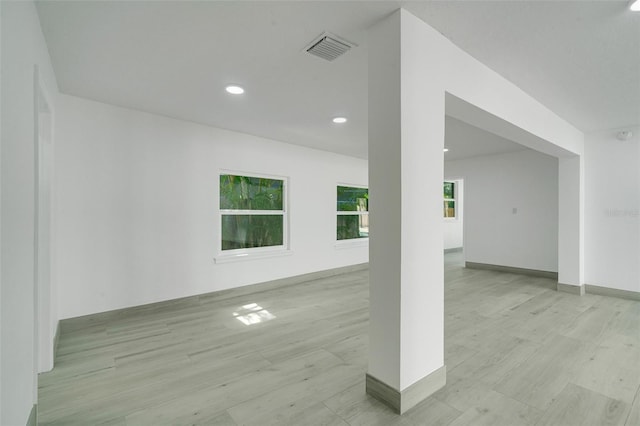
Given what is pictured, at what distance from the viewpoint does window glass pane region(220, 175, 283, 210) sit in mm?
4492

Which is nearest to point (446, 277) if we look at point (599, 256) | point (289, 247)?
point (599, 256)

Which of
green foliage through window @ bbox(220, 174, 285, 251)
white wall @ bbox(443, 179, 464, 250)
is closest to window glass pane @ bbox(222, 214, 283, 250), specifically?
green foliage through window @ bbox(220, 174, 285, 251)

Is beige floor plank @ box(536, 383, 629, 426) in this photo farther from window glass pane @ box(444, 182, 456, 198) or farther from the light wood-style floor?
window glass pane @ box(444, 182, 456, 198)

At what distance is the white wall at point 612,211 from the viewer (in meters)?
4.21

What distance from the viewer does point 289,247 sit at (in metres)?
5.23

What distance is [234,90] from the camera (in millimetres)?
2957

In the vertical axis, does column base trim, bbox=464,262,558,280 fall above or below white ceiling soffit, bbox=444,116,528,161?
below

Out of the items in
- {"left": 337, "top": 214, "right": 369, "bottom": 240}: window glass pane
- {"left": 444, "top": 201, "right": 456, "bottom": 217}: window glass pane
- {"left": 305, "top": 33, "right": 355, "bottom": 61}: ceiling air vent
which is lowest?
{"left": 337, "top": 214, "right": 369, "bottom": 240}: window glass pane

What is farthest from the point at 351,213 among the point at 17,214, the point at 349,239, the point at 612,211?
the point at 17,214

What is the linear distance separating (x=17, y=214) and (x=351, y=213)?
561 centimetres

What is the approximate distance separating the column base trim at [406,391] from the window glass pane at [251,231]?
3180 millimetres

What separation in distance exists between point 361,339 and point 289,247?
2.61 meters

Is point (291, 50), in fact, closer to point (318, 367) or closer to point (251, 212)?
point (318, 367)

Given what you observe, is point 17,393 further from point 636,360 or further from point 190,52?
point 636,360
